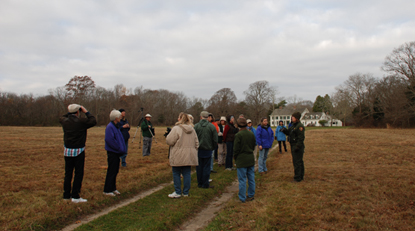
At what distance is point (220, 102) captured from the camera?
77.2 meters

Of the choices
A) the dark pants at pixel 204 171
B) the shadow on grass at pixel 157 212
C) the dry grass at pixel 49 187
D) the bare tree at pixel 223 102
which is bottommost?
the shadow on grass at pixel 157 212

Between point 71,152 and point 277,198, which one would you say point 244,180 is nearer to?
point 277,198

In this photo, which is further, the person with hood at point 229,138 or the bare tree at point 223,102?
the bare tree at point 223,102

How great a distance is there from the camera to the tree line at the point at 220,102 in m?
46.8

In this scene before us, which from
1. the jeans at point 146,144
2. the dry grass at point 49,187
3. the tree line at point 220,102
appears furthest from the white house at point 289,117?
the dry grass at point 49,187

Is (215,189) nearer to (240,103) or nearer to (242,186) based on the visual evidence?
(242,186)

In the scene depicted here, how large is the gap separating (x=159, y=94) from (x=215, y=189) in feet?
276

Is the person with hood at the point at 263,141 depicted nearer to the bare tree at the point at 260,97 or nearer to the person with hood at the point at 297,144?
the person with hood at the point at 297,144

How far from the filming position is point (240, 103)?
274ft

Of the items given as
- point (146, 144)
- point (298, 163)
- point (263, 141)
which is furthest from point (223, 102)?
point (298, 163)

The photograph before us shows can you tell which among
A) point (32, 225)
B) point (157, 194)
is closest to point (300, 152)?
point (157, 194)

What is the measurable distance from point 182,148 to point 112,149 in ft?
5.84

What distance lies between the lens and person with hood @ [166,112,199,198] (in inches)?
243

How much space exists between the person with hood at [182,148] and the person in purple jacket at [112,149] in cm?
129
